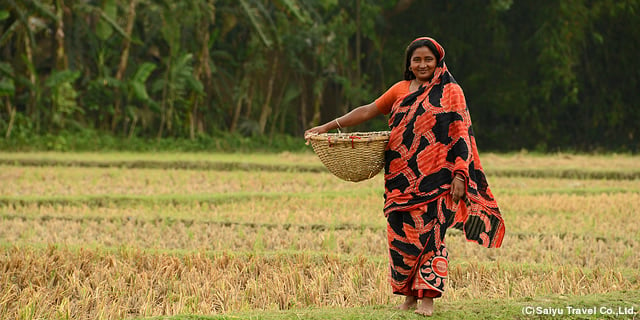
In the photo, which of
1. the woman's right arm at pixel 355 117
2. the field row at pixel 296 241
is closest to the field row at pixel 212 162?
the field row at pixel 296 241

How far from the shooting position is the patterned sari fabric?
9.77ft

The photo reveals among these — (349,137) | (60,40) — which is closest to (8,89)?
(60,40)

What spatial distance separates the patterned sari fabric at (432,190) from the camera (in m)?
2.98

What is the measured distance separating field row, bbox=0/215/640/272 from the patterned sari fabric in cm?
127

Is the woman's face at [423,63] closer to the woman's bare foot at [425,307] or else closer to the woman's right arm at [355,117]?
the woman's right arm at [355,117]

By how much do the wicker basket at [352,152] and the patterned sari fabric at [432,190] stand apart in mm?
79

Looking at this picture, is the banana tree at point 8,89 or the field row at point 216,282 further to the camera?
the banana tree at point 8,89

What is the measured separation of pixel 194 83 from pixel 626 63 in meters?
8.45

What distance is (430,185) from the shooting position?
2.99 meters

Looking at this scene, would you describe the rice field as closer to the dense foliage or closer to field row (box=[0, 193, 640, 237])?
field row (box=[0, 193, 640, 237])

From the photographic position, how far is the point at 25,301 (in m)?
3.29

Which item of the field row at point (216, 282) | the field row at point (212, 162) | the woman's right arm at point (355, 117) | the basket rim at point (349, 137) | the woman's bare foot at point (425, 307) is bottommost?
the field row at point (216, 282)

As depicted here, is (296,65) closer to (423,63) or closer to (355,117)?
(355,117)

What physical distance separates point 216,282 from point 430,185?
126 centimetres
